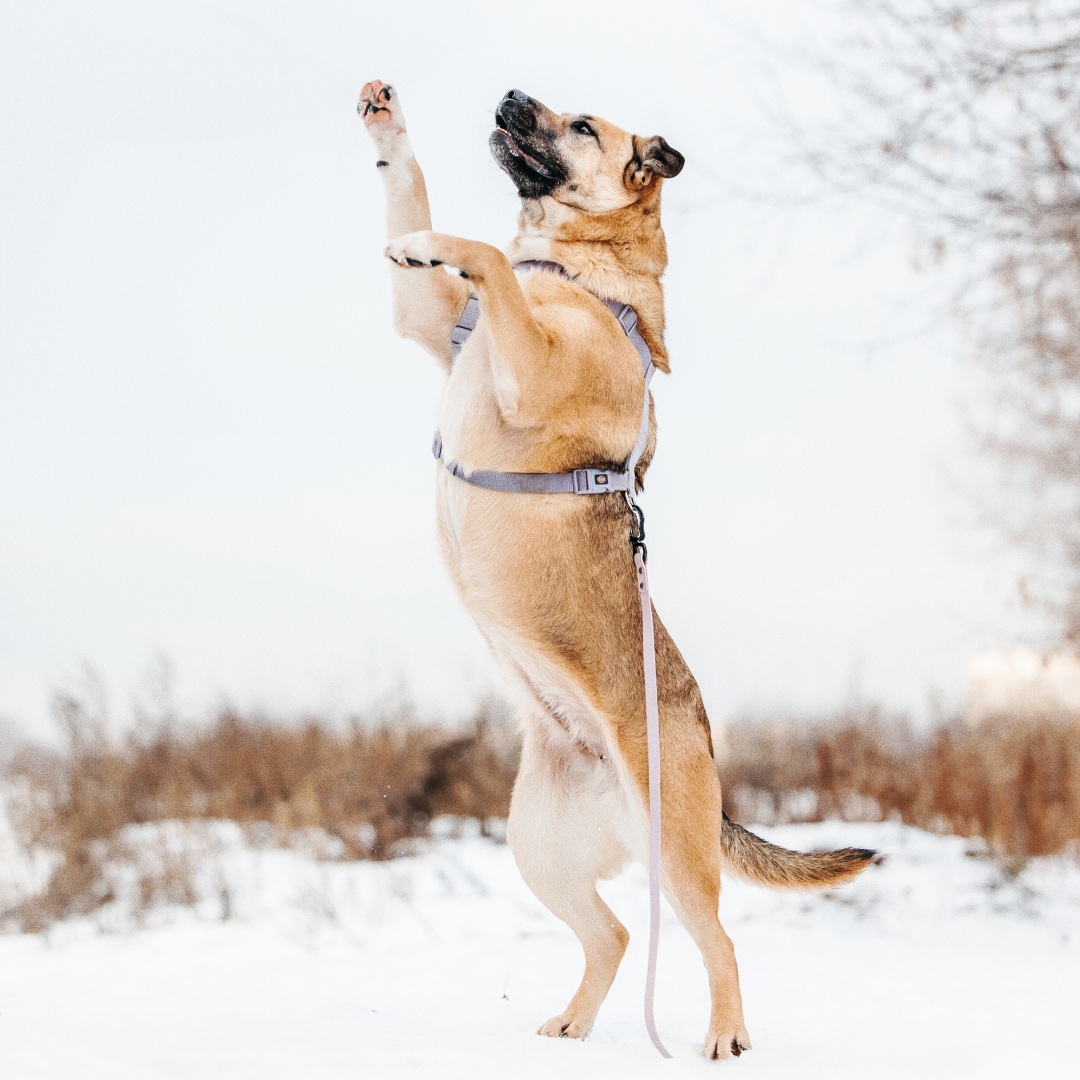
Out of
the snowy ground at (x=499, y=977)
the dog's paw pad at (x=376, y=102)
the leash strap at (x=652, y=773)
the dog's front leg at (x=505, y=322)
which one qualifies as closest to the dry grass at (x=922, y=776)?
the snowy ground at (x=499, y=977)

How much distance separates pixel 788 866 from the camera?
3666 millimetres

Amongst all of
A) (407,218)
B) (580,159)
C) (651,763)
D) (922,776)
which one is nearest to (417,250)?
(407,218)

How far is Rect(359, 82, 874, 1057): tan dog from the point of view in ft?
10.7

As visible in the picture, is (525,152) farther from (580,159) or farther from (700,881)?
(700,881)

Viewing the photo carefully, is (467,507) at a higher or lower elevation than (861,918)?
higher

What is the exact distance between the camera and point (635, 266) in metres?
3.80

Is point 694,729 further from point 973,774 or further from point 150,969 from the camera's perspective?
point 973,774

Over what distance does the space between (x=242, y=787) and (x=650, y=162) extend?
221 inches

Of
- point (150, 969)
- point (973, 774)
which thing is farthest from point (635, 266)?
point (973, 774)

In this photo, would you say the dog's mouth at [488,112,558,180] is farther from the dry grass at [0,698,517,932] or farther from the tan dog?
the dry grass at [0,698,517,932]

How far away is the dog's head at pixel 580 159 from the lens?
371cm

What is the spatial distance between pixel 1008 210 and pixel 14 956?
7.55m

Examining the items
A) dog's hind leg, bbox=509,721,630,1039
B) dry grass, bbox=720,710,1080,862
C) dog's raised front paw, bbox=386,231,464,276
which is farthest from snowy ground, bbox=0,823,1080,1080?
dog's raised front paw, bbox=386,231,464,276

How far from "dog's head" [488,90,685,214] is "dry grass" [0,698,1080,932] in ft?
15.2
